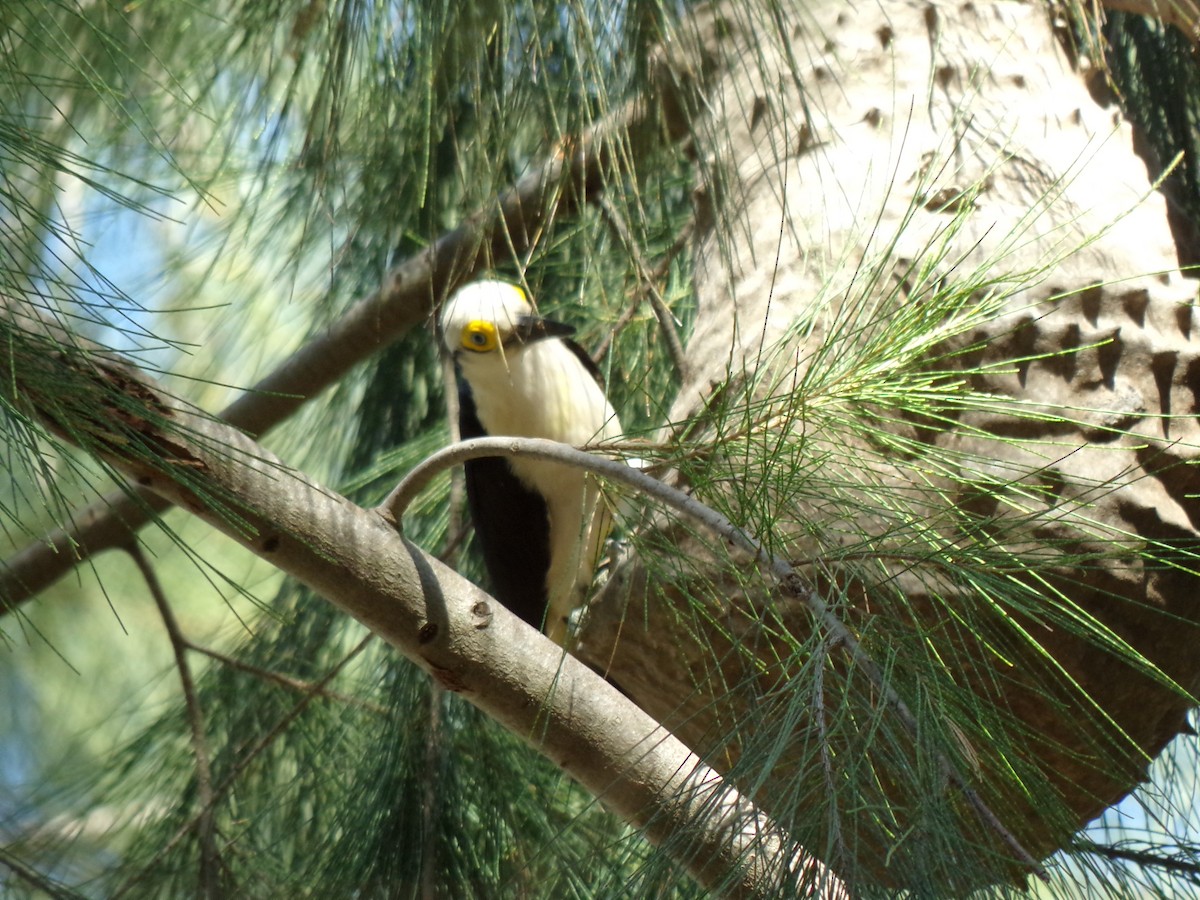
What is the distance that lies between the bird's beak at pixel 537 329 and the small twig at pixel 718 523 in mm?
681

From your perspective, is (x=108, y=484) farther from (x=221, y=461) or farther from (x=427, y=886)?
(x=221, y=461)

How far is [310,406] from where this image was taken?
1.97 meters

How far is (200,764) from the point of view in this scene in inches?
58.7

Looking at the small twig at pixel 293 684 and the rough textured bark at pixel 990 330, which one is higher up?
the rough textured bark at pixel 990 330

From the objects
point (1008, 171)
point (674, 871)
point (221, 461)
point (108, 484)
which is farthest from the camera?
point (108, 484)

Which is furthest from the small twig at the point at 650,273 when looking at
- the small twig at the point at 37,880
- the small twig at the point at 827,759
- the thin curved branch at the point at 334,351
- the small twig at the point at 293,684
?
the small twig at the point at 37,880

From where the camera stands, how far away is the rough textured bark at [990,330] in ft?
3.21

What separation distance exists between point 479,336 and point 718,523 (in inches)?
37.1

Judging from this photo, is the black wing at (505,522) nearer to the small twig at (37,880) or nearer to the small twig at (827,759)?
the small twig at (37,880)

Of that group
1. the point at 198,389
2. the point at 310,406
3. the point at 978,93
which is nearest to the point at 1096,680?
the point at 978,93

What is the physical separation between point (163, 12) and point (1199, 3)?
1234 millimetres

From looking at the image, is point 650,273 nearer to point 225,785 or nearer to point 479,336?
point 479,336

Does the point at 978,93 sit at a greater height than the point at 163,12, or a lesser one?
lesser

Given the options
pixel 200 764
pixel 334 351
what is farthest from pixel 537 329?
pixel 200 764
